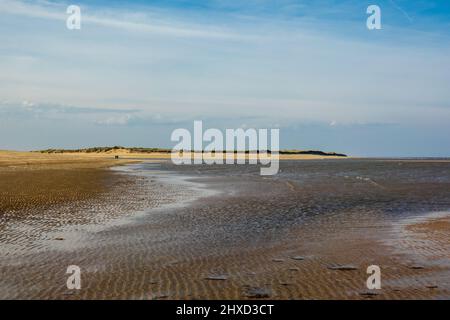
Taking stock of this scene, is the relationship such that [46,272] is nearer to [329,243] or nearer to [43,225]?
[43,225]

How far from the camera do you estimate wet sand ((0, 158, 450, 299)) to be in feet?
30.4

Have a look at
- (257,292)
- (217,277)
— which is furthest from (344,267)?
(217,277)

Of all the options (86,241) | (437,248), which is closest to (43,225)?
(86,241)

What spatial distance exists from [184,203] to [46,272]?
1330 cm

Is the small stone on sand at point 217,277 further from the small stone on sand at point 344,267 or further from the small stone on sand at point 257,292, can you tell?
the small stone on sand at point 344,267

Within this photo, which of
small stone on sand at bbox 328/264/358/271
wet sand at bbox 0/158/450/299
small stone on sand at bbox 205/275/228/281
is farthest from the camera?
small stone on sand at bbox 328/264/358/271

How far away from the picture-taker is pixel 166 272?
1049 cm

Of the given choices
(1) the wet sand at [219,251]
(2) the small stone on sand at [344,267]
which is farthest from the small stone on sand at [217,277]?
(2) the small stone on sand at [344,267]

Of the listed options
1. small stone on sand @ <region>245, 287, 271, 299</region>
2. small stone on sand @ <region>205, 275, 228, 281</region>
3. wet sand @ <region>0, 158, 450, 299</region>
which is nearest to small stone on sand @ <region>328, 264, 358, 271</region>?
wet sand @ <region>0, 158, 450, 299</region>

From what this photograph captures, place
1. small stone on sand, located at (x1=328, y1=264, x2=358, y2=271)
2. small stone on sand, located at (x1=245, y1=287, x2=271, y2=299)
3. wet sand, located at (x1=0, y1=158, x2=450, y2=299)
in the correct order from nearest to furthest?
small stone on sand, located at (x1=245, y1=287, x2=271, y2=299), wet sand, located at (x1=0, y1=158, x2=450, y2=299), small stone on sand, located at (x1=328, y1=264, x2=358, y2=271)

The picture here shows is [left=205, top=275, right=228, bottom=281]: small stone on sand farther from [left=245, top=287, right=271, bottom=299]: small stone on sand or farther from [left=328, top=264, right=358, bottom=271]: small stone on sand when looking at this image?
[left=328, top=264, right=358, bottom=271]: small stone on sand

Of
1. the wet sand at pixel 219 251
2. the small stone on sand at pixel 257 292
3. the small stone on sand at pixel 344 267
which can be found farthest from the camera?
the small stone on sand at pixel 344 267

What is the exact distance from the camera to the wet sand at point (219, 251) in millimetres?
9266

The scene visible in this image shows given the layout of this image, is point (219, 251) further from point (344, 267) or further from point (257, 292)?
point (257, 292)
